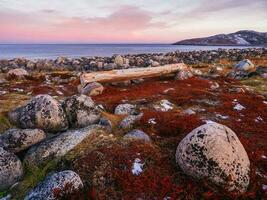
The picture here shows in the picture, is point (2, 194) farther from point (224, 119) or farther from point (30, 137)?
point (224, 119)

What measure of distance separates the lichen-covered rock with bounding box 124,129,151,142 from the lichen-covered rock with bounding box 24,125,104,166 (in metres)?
1.33

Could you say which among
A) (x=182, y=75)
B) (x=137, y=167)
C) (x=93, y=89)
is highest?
(x=137, y=167)

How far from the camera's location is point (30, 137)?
10.9 meters

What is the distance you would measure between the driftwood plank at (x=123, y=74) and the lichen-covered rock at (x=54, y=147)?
11.9m

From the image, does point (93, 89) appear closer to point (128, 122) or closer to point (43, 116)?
point (128, 122)

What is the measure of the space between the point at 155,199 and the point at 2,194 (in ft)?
14.7

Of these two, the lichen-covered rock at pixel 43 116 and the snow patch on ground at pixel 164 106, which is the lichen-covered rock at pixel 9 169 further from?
the snow patch on ground at pixel 164 106

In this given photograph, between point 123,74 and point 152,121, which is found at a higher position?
point 152,121

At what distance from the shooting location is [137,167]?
30.3ft

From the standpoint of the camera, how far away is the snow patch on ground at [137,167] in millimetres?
9033

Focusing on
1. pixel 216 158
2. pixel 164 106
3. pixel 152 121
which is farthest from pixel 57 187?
pixel 164 106

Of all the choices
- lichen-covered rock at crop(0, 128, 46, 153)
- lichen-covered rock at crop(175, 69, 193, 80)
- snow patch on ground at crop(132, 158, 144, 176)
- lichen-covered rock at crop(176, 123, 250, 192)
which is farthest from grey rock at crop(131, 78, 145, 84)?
lichen-covered rock at crop(176, 123, 250, 192)

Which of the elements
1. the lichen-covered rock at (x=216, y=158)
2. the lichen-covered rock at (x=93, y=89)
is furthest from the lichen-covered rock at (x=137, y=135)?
the lichen-covered rock at (x=93, y=89)

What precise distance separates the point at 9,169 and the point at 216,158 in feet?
20.2
